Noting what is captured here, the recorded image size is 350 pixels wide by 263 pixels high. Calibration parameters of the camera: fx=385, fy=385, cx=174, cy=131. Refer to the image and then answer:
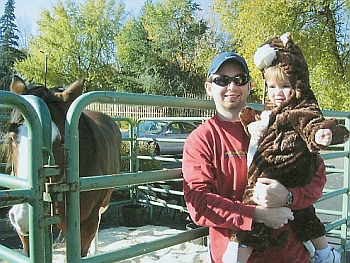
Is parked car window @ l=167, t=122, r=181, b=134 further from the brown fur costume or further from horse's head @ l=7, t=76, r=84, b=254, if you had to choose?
the brown fur costume

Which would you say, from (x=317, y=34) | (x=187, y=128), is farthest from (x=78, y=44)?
(x=187, y=128)

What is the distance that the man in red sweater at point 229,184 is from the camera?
1.62 metres

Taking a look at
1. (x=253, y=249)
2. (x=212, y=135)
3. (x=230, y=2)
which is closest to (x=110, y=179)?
(x=212, y=135)

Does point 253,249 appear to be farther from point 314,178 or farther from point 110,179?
point 110,179

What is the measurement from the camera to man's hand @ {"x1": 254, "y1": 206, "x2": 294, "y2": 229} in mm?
1643

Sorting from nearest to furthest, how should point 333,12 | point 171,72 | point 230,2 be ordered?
point 333,12
point 230,2
point 171,72

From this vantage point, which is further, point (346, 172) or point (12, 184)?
point (346, 172)

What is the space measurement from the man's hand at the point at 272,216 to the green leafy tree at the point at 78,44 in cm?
2606

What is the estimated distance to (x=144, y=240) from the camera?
5.15m

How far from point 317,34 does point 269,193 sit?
15.2 meters

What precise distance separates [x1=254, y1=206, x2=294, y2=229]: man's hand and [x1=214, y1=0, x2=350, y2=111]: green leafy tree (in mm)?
13599

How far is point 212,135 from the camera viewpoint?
1751 millimetres

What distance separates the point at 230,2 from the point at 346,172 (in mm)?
15557

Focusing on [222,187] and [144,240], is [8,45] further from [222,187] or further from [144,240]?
[222,187]
